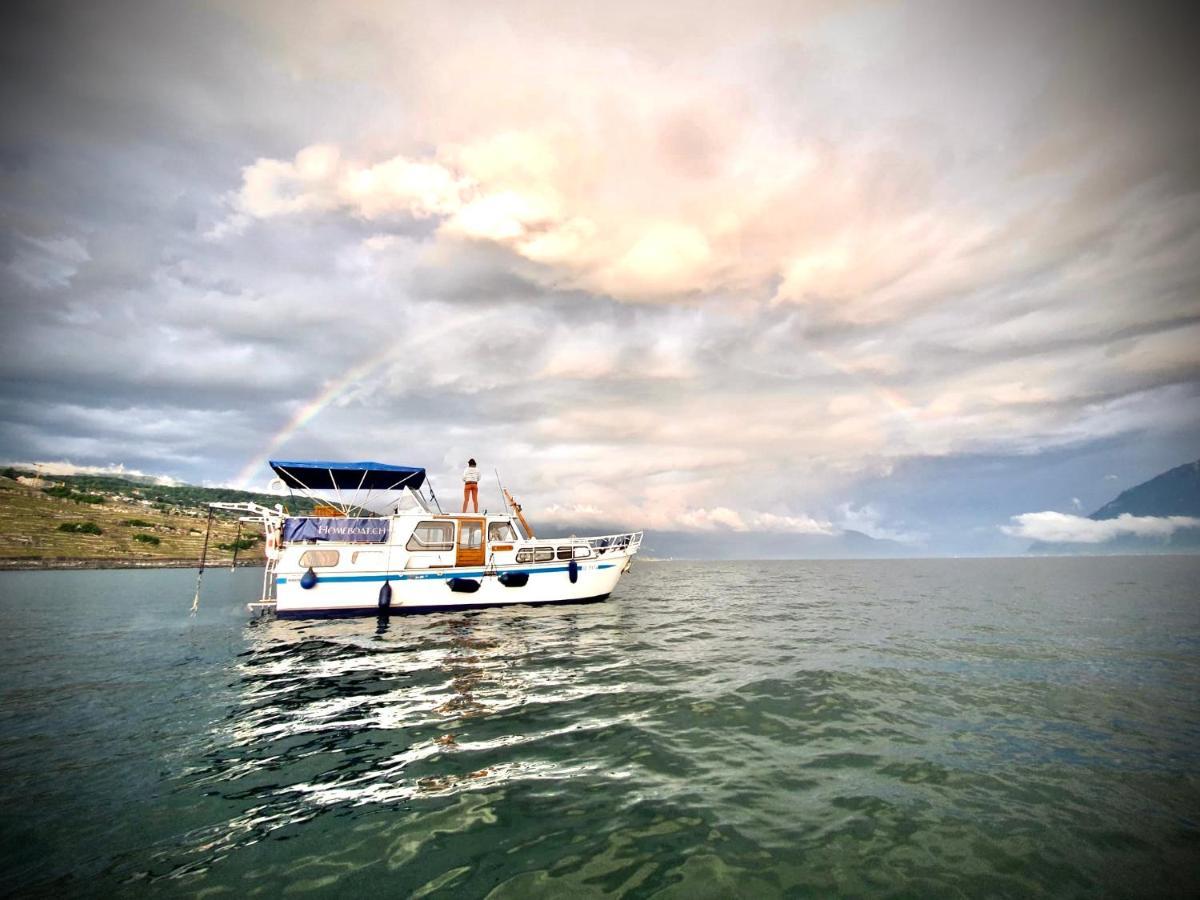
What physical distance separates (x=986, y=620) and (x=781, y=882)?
30.0m

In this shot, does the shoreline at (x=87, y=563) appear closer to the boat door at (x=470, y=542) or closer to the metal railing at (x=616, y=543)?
the boat door at (x=470, y=542)

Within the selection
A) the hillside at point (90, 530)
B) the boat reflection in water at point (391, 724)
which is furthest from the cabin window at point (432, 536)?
the hillside at point (90, 530)

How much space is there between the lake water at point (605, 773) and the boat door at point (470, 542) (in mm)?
9803

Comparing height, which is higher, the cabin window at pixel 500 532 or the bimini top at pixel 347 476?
the bimini top at pixel 347 476

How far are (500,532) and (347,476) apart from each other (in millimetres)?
9343

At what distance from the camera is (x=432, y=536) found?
27625 millimetres

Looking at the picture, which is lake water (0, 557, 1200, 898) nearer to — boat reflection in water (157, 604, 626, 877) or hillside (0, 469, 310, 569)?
boat reflection in water (157, 604, 626, 877)

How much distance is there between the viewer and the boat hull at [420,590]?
2639cm

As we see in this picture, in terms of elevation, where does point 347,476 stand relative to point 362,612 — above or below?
above

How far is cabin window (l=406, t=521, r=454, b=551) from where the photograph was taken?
89.7 ft

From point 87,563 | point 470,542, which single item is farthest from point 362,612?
point 87,563

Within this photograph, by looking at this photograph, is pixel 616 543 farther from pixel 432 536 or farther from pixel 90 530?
pixel 90 530

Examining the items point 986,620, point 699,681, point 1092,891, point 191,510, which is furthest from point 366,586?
point 191,510

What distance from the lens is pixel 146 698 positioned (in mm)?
12836
